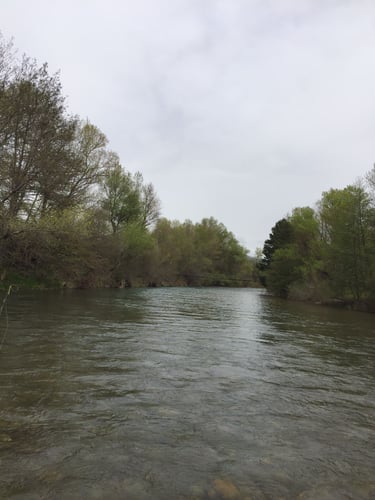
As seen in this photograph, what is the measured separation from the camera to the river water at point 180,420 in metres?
3.68

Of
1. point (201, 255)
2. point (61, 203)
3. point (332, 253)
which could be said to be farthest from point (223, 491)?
point (201, 255)

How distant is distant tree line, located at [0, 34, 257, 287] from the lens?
1836 centimetres

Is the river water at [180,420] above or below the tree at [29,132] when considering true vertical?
below

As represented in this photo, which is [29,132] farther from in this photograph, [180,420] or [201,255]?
[201,255]

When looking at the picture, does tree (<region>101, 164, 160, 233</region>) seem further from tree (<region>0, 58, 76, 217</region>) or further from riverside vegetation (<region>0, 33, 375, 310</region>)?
tree (<region>0, 58, 76, 217</region>)

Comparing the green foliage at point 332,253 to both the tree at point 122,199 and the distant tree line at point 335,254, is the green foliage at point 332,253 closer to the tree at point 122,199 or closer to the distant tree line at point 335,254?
the distant tree line at point 335,254

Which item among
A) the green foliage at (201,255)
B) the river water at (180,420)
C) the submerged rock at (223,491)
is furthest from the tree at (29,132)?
the green foliage at (201,255)

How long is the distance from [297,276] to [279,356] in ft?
121

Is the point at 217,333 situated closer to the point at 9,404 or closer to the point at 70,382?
the point at 70,382

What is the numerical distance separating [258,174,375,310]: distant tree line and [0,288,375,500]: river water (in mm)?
23149

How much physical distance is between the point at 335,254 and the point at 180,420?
32.4m

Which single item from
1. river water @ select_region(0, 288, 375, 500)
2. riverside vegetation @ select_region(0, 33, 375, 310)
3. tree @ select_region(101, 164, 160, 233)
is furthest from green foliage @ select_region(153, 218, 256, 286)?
river water @ select_region(0, 288, 375, 500)

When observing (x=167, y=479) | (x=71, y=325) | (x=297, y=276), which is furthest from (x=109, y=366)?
(x=297, y=276)

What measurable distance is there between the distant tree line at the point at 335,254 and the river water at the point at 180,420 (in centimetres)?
2315
